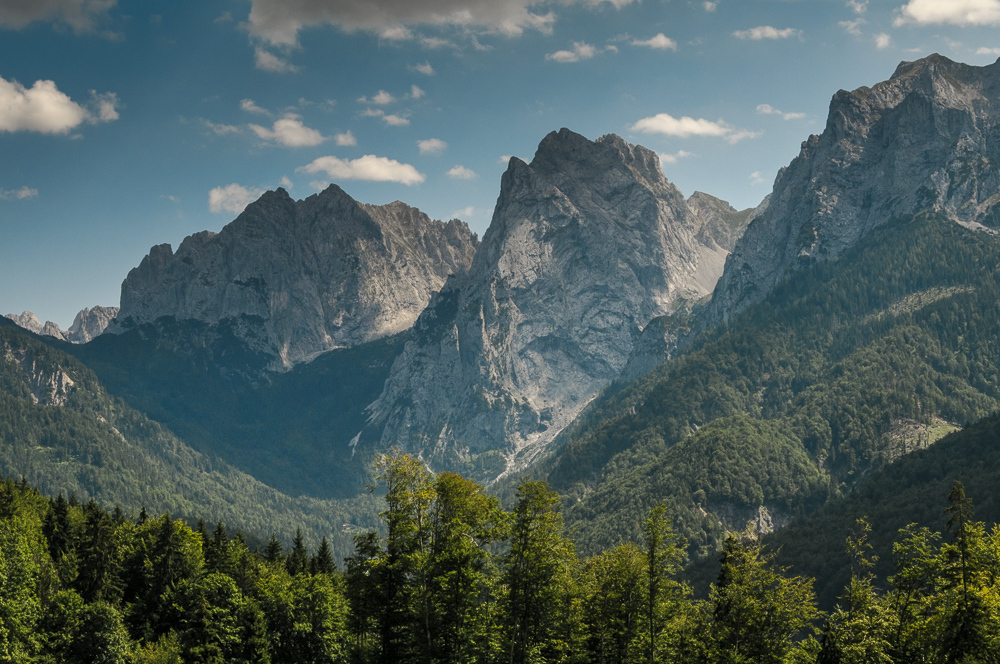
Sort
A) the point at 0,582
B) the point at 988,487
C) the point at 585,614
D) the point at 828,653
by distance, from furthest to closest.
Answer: the point at 988,487 < the point at 0,582 < the point at 585,614 < the point at 828,653

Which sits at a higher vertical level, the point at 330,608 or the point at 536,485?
the point at 536,485

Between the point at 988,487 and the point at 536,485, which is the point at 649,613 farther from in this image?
the point at 988,487

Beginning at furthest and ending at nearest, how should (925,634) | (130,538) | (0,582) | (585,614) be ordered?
(130,538) → (0,582) → (585,614) → (925,634)

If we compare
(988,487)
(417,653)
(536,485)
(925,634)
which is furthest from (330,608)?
(988,487)

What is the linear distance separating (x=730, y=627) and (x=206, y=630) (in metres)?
49.7

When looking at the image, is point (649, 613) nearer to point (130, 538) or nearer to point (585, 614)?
point (585, 614)

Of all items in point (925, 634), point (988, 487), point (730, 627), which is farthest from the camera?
point (988, 487)

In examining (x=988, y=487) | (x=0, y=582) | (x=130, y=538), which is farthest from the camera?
(x=988, y=487)

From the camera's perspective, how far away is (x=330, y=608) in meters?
77.7

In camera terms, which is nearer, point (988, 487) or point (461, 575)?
point (461, 575)

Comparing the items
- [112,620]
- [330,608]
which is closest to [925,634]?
[330,608]

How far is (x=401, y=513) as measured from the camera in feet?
177

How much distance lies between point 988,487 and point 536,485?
173455 mm

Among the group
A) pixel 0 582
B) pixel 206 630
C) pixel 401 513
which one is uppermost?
pixel 401 513
